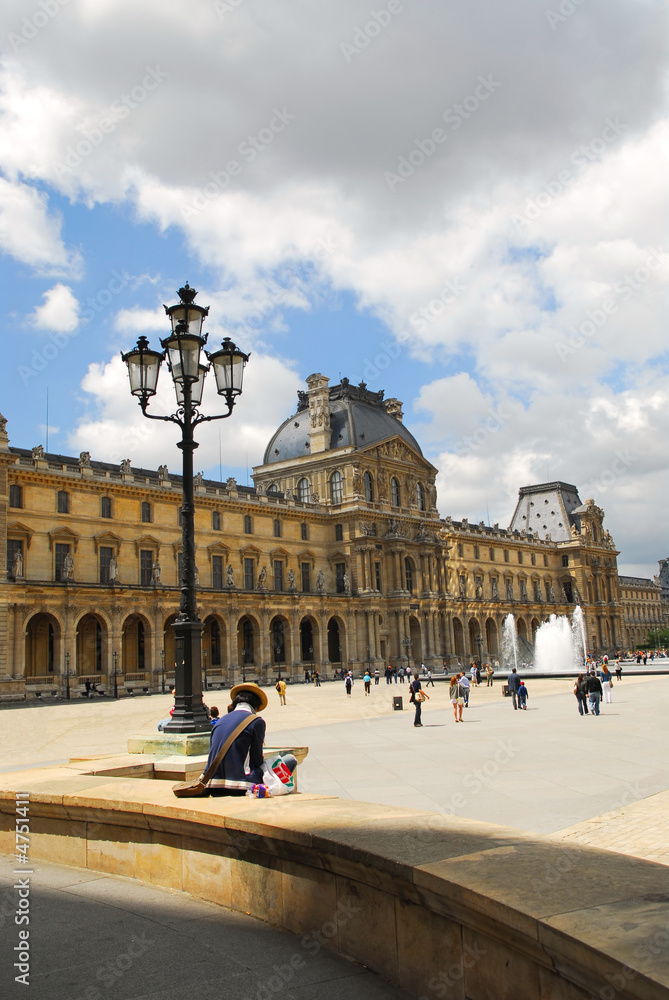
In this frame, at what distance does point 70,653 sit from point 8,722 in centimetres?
1524

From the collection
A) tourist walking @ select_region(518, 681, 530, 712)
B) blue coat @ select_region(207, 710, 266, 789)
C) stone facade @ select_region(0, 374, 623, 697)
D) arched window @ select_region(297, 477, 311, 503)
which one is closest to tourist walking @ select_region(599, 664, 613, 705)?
tourist walking @ select_region(518, 681, 530, 712)

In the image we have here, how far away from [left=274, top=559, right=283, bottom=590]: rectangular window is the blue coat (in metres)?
59.0

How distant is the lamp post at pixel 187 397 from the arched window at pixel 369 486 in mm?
59351

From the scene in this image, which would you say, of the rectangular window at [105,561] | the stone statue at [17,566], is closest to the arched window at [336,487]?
the rectangular window at [105,561]

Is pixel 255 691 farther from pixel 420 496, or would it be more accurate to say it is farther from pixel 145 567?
pixel 420 496

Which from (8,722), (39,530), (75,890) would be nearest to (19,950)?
(75,890)

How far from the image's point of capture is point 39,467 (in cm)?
4969

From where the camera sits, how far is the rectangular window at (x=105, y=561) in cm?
5281

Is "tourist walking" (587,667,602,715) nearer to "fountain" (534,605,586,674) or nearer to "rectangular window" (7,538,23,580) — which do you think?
"rectangular window" (7,538,23,580)

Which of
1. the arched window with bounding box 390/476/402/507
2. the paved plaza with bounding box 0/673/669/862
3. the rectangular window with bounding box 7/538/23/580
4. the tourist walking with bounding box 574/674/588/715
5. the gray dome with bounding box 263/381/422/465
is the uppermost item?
the gray dome with bounding box 263/381/422/465

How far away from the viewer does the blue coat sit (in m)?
6.85

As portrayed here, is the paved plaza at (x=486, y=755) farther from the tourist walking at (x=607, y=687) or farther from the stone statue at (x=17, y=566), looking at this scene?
the stone statue at (x=17, y=566)

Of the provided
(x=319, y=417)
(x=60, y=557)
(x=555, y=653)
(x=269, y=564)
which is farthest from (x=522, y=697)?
(x=555, y=653)

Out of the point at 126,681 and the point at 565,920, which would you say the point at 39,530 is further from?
the point at 565,920
